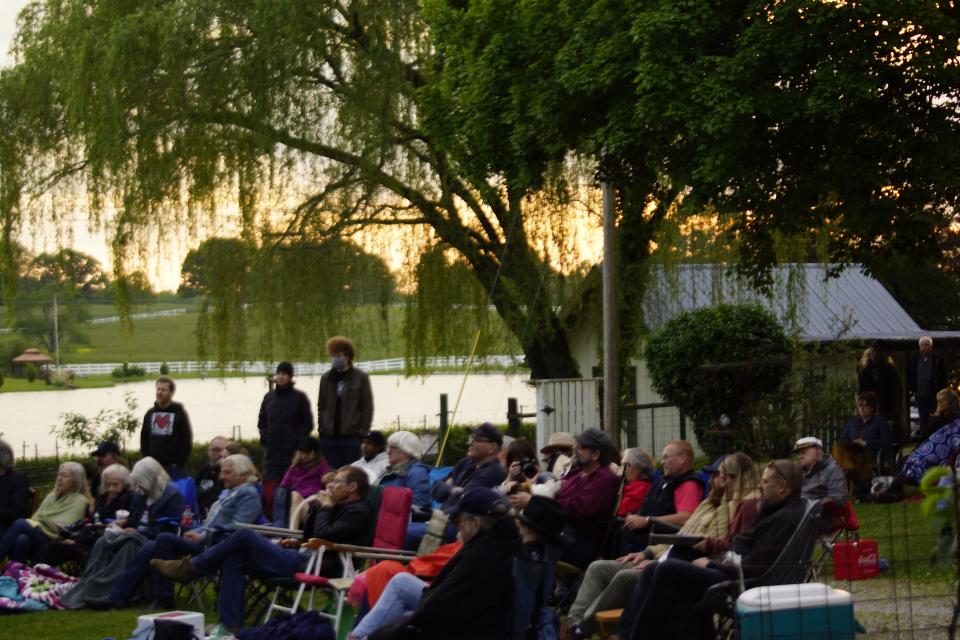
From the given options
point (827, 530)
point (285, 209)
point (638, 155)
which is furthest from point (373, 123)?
point (827, 530)

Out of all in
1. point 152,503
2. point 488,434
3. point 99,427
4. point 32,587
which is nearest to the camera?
point 488,434

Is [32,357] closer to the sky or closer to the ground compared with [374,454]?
closer to the sky

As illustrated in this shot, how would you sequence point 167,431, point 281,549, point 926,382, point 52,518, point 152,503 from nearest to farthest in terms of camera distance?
point 281,549, point 152,503, point 52,518, point 167,431, point 926,382

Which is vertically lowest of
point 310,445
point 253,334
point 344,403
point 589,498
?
point 589,498

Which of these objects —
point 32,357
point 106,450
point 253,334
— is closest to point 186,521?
point 106,450

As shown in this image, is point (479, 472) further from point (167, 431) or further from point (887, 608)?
point (167, 431)

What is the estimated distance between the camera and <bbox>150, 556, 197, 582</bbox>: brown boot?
10.6 meters

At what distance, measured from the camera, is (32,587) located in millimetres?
11344

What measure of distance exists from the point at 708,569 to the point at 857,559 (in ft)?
9.43

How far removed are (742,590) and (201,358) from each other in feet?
47.7

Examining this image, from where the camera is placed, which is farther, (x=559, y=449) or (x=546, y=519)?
(x=559, y=449)

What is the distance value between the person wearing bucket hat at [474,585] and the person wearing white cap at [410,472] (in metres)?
3.60

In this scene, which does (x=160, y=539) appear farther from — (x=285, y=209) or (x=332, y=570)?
(x=285, y=209)

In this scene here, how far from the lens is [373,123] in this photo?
2080cm
